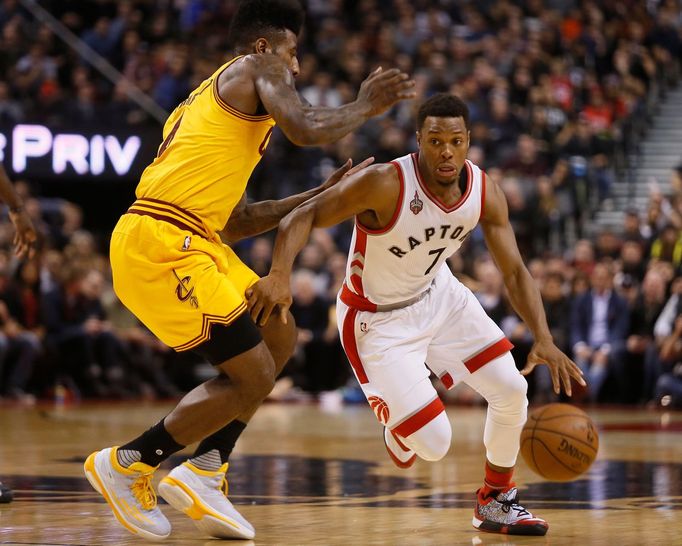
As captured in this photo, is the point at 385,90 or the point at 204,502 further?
the point at 204,502

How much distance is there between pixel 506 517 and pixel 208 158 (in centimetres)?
205

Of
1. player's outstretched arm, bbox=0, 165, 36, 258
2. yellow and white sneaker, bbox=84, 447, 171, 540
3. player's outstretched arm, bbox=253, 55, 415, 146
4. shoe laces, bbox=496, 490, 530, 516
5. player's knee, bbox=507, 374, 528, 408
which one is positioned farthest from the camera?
player's outstretched arm, bbox=0, 165, 36, 258

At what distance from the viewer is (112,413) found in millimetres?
12508

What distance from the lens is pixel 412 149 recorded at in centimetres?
1617

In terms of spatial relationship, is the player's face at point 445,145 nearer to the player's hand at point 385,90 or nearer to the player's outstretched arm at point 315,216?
the player's outstretched arm at point 315,216

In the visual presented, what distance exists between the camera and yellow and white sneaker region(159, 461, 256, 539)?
534cm

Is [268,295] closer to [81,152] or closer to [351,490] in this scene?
[351,490]

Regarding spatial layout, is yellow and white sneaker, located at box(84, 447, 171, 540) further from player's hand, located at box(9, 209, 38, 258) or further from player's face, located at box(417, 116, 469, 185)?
player's face, located at box(417, 116, 469, 185)

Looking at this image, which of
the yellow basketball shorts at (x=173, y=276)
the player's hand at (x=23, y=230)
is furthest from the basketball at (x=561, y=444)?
the player's hand at (x=23, y=230)

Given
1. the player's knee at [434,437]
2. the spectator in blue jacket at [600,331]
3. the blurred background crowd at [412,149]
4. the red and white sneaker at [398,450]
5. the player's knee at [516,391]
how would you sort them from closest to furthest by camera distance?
1. the player's knee at [516,391]
2. the player's knee at [434,437]
3. the red and white sneaker at [398,450]
4. the spectator in blue jacket at [600,331]
5. the blurred background crowd at [412,149]

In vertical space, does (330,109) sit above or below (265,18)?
below

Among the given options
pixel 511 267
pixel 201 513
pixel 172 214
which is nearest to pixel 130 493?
pixel 201 513

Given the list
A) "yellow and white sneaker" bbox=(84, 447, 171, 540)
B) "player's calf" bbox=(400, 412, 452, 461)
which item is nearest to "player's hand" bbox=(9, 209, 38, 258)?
"yellow and white sneaker" bbox=(84, 447, 171, 540)

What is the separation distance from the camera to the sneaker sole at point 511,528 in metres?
5.49
